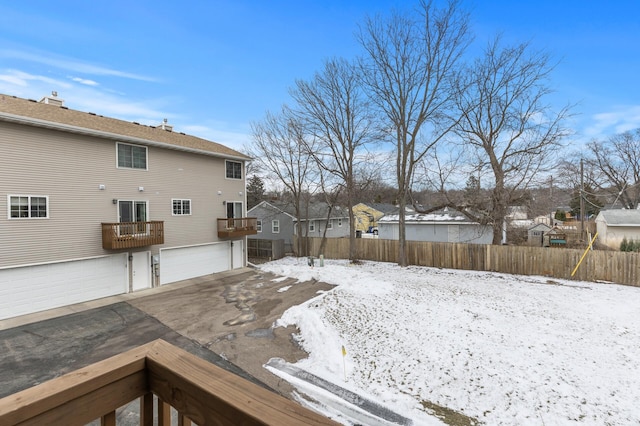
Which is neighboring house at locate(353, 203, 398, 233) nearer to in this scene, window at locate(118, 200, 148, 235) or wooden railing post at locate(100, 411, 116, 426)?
window at locate(118, 200, 148, 235)

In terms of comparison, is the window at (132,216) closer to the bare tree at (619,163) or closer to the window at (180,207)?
the window at (180,207)

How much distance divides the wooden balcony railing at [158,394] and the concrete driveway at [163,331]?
18.1 ft

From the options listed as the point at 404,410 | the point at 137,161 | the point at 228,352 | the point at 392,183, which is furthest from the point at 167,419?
the point at 392,183

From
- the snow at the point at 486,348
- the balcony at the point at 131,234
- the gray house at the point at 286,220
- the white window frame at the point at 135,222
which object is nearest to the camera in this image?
the snow at the point at 486,348

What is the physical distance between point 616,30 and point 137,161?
20215mm

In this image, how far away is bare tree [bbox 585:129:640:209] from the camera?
102 feet

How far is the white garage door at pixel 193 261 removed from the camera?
49.1 ft

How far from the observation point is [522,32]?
48.0 feet

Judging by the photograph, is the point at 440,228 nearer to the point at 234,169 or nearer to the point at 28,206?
the point at 234,169

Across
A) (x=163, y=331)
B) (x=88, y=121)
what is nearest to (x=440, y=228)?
(x=163, y=331)

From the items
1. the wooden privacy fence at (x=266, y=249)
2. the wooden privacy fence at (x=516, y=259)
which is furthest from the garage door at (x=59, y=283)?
the wooden privacy fence at (x=516, y=259)

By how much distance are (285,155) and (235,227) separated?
6.80 metres

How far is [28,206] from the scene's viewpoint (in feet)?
35.4

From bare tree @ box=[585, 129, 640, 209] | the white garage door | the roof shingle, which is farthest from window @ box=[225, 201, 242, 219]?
bare tree @ box=[585, 129, 640, 209]
